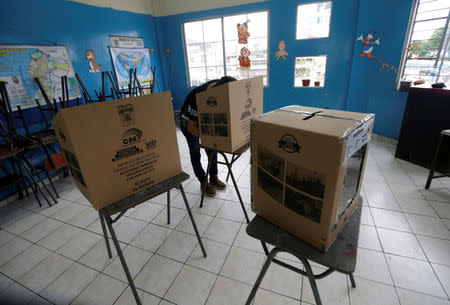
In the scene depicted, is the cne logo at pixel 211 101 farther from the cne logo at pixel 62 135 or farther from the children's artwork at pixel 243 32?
the children's artwork at pixel 243 32

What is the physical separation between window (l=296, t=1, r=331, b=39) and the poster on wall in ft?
10.1

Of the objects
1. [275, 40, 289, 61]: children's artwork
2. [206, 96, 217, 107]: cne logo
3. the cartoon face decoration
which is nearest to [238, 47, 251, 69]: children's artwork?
[275, 40, 289, 61]: children's artwork

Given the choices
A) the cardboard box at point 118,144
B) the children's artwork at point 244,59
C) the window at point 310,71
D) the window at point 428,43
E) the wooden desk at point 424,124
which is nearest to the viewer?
the cardboard box at point 118,144

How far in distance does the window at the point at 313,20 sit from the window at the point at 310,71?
1.28 ft

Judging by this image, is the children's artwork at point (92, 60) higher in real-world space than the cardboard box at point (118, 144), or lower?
higher

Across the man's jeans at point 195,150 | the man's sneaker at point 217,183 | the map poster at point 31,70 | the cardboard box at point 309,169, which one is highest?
the map poster at point 31,70

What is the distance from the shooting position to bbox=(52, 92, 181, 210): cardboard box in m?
0.98

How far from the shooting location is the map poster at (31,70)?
2.44 m

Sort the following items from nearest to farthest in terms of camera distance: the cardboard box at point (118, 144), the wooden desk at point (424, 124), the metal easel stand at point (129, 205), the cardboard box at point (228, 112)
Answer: the cardboard box at point (118, 144) → the metal easel stand at point (129, 205) → the cardboard box at point (228, 112) → the wooden desk at point (424, 124)

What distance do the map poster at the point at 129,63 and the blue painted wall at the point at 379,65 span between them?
394 cm

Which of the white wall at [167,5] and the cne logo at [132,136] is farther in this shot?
the white wall at [167,5]

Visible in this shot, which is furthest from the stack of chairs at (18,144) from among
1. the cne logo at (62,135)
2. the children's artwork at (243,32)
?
the children's artwork at (243,32)

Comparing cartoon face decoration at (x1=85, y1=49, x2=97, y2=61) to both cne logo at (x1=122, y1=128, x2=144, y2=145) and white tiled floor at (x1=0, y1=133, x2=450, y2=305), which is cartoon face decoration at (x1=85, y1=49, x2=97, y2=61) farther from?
cne logo at (x1=122, y1=128, x2=144, y2=145)

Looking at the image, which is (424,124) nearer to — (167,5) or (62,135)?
(62,135)
